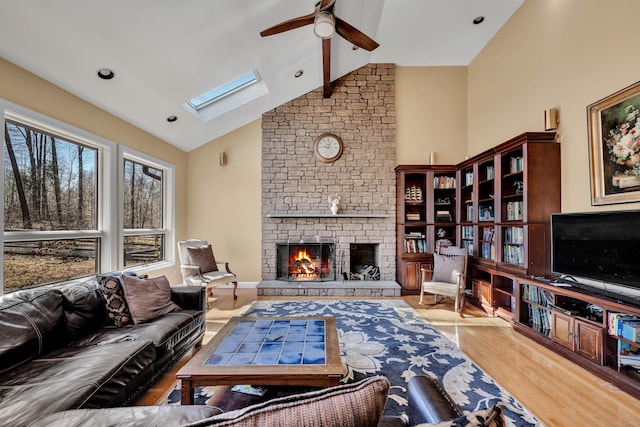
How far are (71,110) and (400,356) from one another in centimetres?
406

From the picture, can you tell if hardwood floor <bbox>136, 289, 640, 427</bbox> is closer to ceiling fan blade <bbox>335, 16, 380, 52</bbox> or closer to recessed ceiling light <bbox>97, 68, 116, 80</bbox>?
recessed ceiling light <bbox>97, 68, 116, 80</bbox>

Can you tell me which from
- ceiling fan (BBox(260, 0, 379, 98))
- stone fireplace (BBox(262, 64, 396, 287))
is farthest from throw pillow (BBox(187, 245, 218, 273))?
ceiling fan (BBox(260, 0, 379, 98))

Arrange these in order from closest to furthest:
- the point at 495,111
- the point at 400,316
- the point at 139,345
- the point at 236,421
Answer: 1. the point at 236,421
2. the point at 139,345
3. the point at 400,316
4. the point at 495,111

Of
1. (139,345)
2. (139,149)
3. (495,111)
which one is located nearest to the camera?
(139,345)

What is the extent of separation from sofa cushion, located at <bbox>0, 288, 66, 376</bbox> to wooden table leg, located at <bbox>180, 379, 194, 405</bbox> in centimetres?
100

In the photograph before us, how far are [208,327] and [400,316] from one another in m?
2.41

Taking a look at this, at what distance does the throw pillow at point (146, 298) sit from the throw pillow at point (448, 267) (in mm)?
3501

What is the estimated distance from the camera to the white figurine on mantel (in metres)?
5.05

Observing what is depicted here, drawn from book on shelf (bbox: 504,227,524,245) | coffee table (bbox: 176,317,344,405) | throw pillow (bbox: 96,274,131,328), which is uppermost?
book on shelf (bbox: 504,227,524,245)

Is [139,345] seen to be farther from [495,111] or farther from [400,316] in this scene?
[495,111]

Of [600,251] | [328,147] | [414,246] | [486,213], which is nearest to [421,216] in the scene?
[414,246]

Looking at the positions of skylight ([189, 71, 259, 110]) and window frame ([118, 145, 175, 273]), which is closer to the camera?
window frame ([118, 145, 175, 273])

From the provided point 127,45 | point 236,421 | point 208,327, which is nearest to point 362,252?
point 208,327

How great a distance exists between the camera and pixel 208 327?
3.35 meters
